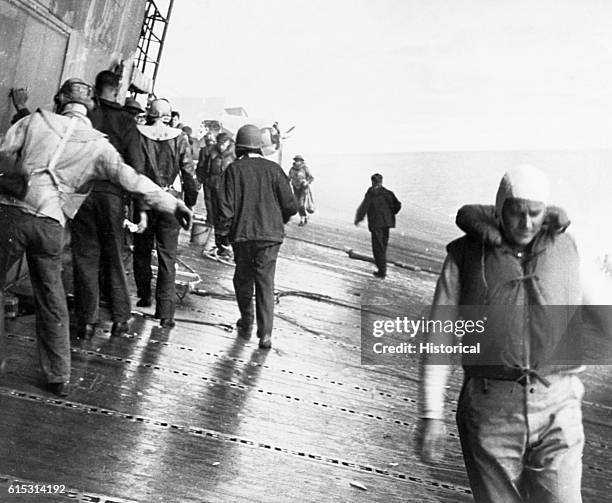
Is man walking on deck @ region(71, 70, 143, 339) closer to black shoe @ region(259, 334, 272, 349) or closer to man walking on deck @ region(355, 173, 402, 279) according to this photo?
black shoe @ region(259, 334, 272, 349)

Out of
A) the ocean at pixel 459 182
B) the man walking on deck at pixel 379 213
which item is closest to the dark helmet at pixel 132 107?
the ocean at pixel 459 182

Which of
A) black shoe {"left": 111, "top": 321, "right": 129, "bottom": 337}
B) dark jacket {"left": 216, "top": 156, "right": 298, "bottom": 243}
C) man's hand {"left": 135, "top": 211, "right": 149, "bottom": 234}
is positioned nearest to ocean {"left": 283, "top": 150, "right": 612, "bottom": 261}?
dark jacket {"left": 216, "top": 156, "right": 298, "bottom": 243}

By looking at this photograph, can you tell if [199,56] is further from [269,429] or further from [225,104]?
[269,429]

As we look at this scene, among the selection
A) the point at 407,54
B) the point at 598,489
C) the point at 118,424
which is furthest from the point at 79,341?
the point at 407,54

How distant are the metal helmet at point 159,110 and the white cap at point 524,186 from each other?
2562 millimetres

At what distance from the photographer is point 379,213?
24.3ft

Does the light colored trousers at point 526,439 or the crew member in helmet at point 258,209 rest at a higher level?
the crew member in helmet at point 258,209

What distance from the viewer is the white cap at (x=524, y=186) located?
175 centimetres

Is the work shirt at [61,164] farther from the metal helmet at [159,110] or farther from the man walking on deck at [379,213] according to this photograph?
the man walking on deck at [379,213]

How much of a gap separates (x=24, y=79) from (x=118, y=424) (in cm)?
197

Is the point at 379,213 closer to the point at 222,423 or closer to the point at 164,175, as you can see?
the point at 164,175

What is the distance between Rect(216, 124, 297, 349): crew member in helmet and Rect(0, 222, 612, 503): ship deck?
31 cm

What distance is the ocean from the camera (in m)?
4.76

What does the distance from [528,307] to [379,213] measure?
18.6ft
